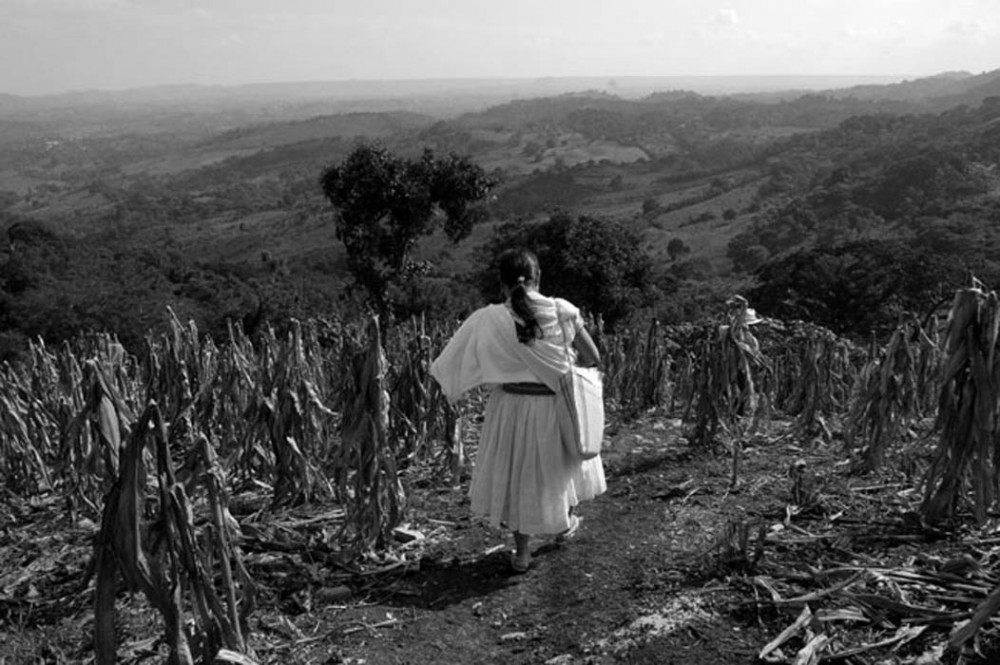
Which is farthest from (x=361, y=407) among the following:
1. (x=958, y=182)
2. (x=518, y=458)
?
(x=958, y=182)

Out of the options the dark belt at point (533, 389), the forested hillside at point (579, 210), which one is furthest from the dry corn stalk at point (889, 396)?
the forested hillside at point (579, 210)

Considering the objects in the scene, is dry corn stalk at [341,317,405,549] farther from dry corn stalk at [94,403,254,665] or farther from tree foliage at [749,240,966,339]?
tree foliage at [749,240,966,339]

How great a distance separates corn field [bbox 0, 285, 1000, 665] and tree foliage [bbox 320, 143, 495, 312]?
12.3 m

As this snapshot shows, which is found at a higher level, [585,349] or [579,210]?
[585,349]

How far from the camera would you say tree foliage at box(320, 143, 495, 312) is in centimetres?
1986

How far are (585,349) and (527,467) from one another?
2.31 feet

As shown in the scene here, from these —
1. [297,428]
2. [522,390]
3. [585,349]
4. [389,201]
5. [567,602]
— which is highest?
[389,201]

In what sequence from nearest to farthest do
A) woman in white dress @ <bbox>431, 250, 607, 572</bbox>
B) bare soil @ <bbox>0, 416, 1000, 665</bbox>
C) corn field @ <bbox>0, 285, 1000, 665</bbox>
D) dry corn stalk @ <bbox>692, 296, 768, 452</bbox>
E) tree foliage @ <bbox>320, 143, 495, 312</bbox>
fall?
corn field @ <bbox>0, 285, 1000, 665</bbox> < bare soil @ <bbox>0, 416, 1000, 665</bbox> < woman in white dress @ <bbox>431, 250, 607, 572</bbox> < dry corn stalk @ <bbox>692, 296, 768, 452</bbox> < tree foliage @ <bbox>320, 143, 495, 312</bbox>

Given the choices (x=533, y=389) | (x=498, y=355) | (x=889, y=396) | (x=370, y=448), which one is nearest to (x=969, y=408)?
(x=889, y=396)

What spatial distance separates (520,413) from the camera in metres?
4.04

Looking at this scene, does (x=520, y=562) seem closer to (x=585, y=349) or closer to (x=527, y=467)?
(x=527, y=467)

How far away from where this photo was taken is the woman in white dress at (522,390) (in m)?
3.91

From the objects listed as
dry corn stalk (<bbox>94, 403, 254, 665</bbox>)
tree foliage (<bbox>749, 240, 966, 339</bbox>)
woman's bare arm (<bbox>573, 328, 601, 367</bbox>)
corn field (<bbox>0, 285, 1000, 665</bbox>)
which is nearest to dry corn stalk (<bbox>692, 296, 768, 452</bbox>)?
corn field (<bbox>0, 285, 1000, 665</bbox>)

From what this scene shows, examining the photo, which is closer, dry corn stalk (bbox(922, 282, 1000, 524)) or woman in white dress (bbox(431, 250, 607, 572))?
dry corn stalk (bbox(922, 282, 1000, 524))
